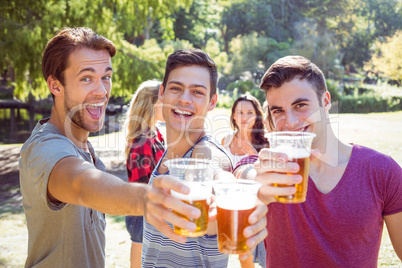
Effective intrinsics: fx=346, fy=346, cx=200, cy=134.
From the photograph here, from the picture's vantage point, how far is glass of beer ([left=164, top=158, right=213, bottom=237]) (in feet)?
5.14

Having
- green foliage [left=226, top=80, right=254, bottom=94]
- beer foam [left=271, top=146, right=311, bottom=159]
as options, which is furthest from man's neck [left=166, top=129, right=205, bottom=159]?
green foliage [left=226, top=80, right=254, bottom=94]

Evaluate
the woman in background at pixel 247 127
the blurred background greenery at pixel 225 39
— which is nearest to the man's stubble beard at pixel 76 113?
the woman in background at pixel 247 127

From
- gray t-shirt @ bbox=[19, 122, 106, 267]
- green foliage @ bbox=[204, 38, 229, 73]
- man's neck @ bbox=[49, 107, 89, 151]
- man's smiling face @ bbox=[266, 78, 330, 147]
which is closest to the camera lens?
gray t-shirt @ bbox=[19, 122, 106, 267]

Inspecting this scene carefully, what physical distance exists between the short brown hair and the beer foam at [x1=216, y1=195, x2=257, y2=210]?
1.88 metres

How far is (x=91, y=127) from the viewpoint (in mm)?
2994

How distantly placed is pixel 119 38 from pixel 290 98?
9763 mm

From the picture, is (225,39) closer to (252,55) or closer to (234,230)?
(252,55)

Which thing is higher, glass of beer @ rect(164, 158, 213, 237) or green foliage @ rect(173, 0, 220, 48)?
green foliage @ rect(173, 0, 220, 48)

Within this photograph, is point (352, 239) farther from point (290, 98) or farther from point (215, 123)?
point (215, 123)

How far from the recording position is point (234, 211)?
1660mm

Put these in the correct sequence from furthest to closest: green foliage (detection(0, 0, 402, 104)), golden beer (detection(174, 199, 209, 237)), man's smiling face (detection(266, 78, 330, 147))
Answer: green foliage (detection(0, 0, 402, 104)) → man's smiling face (detection(266, 78, 330, 147)) → golden beer (detection(174, 199, 209, 237))

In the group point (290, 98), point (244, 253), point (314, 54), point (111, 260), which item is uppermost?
point (314, 54)

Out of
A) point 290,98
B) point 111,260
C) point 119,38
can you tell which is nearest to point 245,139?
point 111,260

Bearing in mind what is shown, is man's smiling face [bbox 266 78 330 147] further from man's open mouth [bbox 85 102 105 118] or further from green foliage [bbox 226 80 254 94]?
green foliage [bbox 226 80 254 94]
